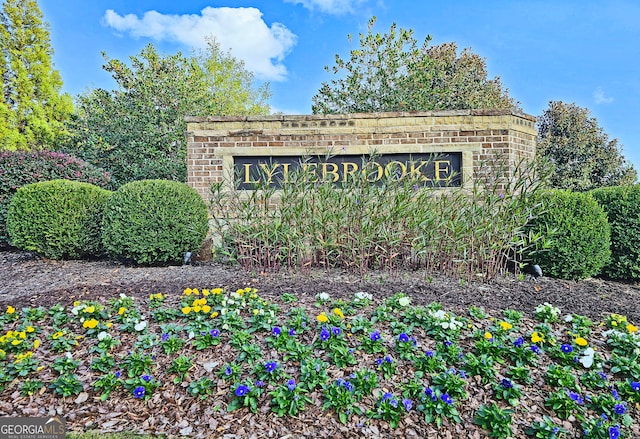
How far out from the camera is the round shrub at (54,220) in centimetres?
521

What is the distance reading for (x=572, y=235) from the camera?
459cm

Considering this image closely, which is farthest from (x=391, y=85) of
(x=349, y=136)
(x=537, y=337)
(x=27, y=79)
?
(x=27, y=79)

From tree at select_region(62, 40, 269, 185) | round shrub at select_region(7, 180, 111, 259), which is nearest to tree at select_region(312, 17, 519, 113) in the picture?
tree at select_region(62, 40, 269, 185)

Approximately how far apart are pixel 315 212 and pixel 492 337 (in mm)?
2395

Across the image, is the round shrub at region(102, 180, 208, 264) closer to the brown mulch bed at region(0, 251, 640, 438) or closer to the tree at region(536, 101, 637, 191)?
the brown mulch bed at region(0, 251, 640, 438)

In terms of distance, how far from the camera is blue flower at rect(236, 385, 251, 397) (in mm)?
2059

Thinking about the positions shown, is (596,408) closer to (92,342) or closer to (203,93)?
(92,342)

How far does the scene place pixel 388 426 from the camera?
2006mm

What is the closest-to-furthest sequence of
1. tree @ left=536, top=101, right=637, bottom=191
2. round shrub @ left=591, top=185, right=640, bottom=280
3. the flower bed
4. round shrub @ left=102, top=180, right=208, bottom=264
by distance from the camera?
1. the flower bed
2. round shrub @ left=102, top=180, right=208, bottom=264
3. round shrub @ left=591, top=185, right=640, bottom=280
4. tree @ left=536, top=101, right=637, bottom=191

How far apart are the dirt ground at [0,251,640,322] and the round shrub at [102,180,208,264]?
0.75ft

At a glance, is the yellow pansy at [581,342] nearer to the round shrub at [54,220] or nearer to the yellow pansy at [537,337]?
the yellow pansy at [537,337]

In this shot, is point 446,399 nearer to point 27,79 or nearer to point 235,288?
point 235,288

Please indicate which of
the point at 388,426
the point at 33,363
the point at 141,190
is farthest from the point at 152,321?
the point at 141,190

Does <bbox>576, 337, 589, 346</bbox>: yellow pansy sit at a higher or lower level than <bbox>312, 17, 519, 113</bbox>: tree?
lower
